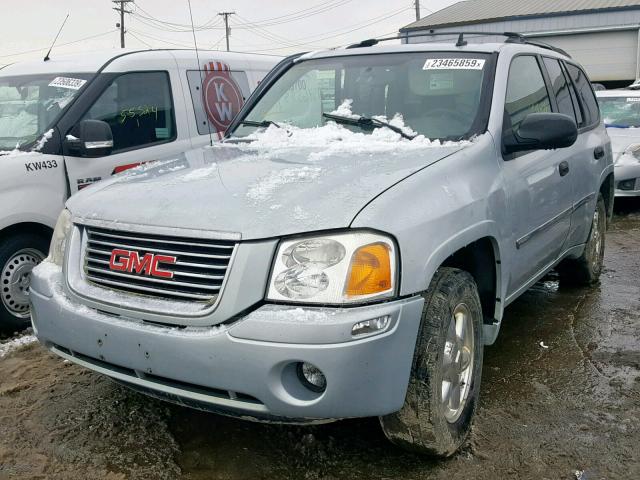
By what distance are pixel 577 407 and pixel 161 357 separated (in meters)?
2.11

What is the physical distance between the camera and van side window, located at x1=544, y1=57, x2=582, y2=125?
4371 millimetres

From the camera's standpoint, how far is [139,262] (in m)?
2.56

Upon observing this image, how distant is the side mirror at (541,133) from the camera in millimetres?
3260

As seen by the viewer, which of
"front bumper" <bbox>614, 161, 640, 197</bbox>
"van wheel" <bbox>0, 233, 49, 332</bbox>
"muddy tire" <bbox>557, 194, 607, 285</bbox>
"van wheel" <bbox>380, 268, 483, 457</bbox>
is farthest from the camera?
"front bumper" <bbox>614, 161, 640, 197</bbox>

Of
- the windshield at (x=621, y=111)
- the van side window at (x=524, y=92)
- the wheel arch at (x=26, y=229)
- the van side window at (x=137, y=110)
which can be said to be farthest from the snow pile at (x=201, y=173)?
the windshield at (x=621, y=111)

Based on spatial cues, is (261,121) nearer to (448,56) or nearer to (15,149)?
(448,56)

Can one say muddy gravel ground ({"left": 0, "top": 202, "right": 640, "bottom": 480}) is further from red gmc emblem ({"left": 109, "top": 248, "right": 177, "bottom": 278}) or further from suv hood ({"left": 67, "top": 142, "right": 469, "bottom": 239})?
suv hood ({"left": 67, "top": 142, "right": 469, "bottom": 239})

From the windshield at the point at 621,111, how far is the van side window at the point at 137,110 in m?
7.04

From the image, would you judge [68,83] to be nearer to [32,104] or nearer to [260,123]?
[32,104]

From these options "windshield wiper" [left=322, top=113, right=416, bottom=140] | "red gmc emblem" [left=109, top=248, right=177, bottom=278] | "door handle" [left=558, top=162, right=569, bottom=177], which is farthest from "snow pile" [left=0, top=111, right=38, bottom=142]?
"door handle" [left=558, top=162, right=569, bottom=177]

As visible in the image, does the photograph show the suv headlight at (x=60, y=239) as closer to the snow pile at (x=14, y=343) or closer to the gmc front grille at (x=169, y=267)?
the gmc front grille at (x=169, y=267)

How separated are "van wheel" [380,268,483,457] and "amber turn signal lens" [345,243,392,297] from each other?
0.92 feet

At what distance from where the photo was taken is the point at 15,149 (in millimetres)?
4551

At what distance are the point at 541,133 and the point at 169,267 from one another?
75.9 inches
